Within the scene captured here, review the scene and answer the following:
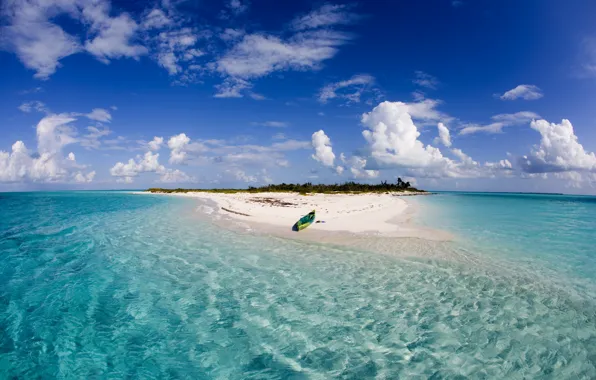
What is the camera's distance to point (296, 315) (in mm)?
7797

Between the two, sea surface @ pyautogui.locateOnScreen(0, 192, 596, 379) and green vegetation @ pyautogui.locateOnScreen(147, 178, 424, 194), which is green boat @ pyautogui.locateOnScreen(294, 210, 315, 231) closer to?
sea surface @ pyautogui.locateOnScreen(0, 192, 596, 379)

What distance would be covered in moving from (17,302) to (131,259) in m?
4.95

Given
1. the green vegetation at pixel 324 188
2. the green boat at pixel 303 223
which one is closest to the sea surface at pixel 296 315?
the green boat at pixel 303 223

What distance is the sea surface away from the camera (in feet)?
18.9

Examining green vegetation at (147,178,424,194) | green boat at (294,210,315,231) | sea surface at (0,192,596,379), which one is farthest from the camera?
green vegetation at (147,178,424,194)

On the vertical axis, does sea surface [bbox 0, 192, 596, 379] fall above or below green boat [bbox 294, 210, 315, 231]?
below

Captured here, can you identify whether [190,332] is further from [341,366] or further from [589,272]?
[589,272]

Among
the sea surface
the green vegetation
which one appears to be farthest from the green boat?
the green vegetation

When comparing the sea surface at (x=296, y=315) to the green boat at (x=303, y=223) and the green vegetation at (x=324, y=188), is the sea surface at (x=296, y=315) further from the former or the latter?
the green vegetation at (x=324, y=188)

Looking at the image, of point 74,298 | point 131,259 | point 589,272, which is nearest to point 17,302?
point 74,298

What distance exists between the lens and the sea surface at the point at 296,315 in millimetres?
5762

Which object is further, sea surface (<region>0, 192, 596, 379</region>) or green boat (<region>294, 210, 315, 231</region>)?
green boat (<region>294, 210, 315, 231</region>)

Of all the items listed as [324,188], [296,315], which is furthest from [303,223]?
[324,188]

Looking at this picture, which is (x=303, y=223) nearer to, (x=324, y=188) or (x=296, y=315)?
(x=296, y=315)
